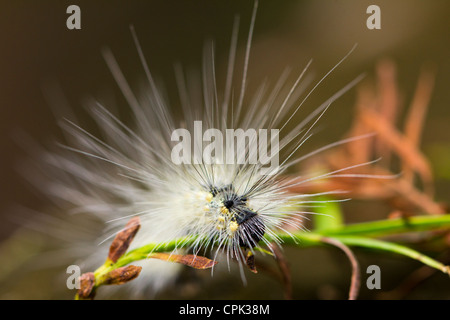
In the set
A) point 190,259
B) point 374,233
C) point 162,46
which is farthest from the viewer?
point 162,46

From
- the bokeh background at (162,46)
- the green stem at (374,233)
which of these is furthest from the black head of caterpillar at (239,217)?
the bokeh background at (162,46)

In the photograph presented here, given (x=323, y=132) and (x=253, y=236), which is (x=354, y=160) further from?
(x=323, y=132)

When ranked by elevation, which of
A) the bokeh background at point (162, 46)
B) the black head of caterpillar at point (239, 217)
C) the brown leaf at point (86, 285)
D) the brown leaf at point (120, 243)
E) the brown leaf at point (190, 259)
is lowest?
the brown leaf at point (86, 285)

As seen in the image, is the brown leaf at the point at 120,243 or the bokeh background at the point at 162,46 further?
the bokeh background at the point at 162,46

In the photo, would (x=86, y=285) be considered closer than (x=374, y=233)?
Yes

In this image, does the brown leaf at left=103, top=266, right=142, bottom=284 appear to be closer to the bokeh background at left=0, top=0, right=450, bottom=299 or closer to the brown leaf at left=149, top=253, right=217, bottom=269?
the brown leaf at left=149, top=253, right=217, bottom=269

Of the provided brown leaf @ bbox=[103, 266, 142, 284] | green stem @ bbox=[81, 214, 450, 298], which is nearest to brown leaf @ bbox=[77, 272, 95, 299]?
brown leaf @ bbox=[103, 266, 142, 284]

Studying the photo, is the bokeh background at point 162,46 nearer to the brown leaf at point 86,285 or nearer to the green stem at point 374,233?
the green stem at point 374,233

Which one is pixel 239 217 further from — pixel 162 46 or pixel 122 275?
pixel 162 46

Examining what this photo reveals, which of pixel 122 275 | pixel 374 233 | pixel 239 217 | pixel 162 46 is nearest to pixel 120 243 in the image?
pixel 122 275
